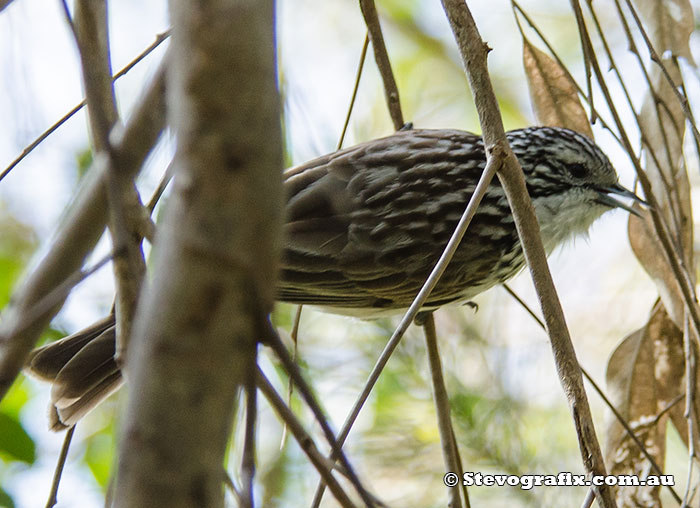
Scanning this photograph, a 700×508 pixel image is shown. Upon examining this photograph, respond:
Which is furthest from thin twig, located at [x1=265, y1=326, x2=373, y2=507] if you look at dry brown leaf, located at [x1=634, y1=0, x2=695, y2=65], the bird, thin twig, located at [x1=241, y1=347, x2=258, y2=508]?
dry brown leaf, located at [x1=634, y1=0, x2=695, y2=65]

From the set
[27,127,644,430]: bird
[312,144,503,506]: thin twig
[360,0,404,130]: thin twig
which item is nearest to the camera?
[312,144,503,506]: thin twig

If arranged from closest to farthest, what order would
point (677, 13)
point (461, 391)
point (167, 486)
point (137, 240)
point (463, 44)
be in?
point (167, 486), point (137, 240), point (463, 44), point (677, 13), point (461, 391)

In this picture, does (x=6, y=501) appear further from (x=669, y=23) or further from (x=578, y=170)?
(x=669, y=23)

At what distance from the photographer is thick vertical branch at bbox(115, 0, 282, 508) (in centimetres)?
66

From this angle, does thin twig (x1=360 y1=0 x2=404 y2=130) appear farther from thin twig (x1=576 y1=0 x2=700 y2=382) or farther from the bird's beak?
the bird's beak

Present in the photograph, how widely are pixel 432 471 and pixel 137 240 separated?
7.60 feet

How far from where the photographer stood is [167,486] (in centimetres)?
64

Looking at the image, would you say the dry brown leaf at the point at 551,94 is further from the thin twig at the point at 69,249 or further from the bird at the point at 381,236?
the thin twig at the point at 69,249

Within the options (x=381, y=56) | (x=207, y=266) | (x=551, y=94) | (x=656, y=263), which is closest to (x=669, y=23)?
(x=551, y=94)

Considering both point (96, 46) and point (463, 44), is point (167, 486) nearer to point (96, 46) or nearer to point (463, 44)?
point (96, 46)

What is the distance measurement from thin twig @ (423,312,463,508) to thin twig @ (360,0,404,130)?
69cm

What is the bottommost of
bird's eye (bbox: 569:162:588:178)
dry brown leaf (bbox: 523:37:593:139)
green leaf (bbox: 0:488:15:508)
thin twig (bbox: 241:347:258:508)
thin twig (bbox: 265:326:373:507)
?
thin twig (bbox: 241:347:258:508)

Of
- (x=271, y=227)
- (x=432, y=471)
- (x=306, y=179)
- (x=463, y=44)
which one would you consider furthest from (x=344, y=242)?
(x=271, y=227)

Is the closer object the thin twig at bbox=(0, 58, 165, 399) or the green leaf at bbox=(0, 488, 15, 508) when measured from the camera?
the thin twig at bbox=(0, 58, 165, 399)
